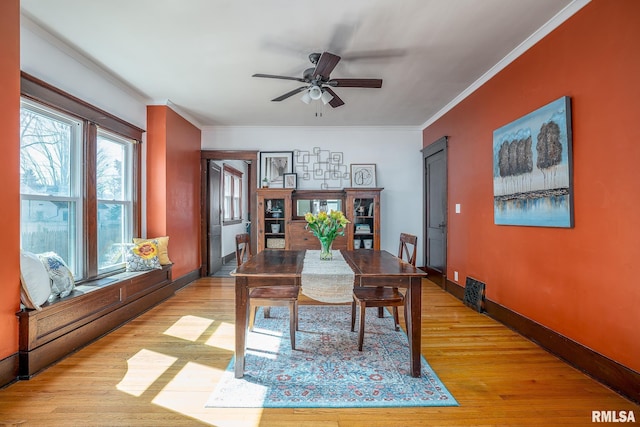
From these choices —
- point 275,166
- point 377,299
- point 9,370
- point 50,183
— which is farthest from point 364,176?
point 9,370

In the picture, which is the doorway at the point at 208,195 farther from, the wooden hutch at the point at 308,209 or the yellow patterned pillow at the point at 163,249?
the yellow patterned pillow at the point at 163,249

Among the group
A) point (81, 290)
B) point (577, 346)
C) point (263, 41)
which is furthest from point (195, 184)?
point (577, 346)

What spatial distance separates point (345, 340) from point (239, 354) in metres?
1.01

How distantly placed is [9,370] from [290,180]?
13.3 ft

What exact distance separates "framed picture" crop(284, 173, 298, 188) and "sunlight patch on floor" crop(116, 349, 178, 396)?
344cm

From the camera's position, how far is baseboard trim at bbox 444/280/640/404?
1.82 metres

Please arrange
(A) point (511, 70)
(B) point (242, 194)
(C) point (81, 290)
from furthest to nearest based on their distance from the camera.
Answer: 1. (B) point (242, 194)
2. (A) point (511, 70)
3. (C) point (81, 290)

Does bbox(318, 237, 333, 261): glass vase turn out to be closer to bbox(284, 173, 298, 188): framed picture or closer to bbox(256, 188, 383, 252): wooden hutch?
bbox(256, 188, 383, 252): wooden hutch

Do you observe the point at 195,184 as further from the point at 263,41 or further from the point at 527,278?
the point at 527,278

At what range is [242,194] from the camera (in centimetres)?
807

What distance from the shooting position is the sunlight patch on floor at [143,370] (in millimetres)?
1977

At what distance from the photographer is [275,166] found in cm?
540

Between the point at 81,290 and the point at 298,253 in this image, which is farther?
the point at 298,253

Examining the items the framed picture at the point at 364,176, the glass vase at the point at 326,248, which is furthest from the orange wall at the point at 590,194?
the framed picture at the point at 364,176
